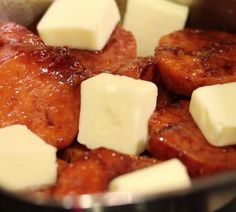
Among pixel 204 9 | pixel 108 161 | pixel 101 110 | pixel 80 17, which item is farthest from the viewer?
pixel 204 9

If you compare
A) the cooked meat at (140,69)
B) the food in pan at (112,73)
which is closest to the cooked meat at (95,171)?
the food in pan at (112,73)

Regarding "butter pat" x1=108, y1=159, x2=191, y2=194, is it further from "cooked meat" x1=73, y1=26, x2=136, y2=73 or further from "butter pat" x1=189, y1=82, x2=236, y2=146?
"cooked meat" x1=73, y1=26, x2=136, y2=73

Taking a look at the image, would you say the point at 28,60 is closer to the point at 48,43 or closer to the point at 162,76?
the point at 48,43

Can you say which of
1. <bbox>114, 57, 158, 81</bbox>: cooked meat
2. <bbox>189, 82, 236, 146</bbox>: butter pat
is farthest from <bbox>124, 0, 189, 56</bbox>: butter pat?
<bbox>189, 82, 236, 146</bbox>: butter pat

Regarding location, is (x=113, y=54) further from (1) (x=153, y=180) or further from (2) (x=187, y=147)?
(1) (x=153, y=180)

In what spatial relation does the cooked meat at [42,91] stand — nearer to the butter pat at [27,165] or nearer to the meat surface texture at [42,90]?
the meat surface texture at [42,90]

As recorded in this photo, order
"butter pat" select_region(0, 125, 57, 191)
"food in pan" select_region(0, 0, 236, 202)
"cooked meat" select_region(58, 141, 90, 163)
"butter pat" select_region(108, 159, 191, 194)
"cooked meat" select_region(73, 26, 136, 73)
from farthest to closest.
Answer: "cooked meat" select_region(73, 26, 136, 73) < "cooked meat" select_region(58, 141, 90, 163) < "food in pan" select_region(0, 0, 236, 202) < "butter pat" select_region(0, 125, 57, 191) < "butter pat" select_region(108, 159, 191, 194)

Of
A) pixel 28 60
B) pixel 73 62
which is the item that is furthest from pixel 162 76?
pixel 28 60
